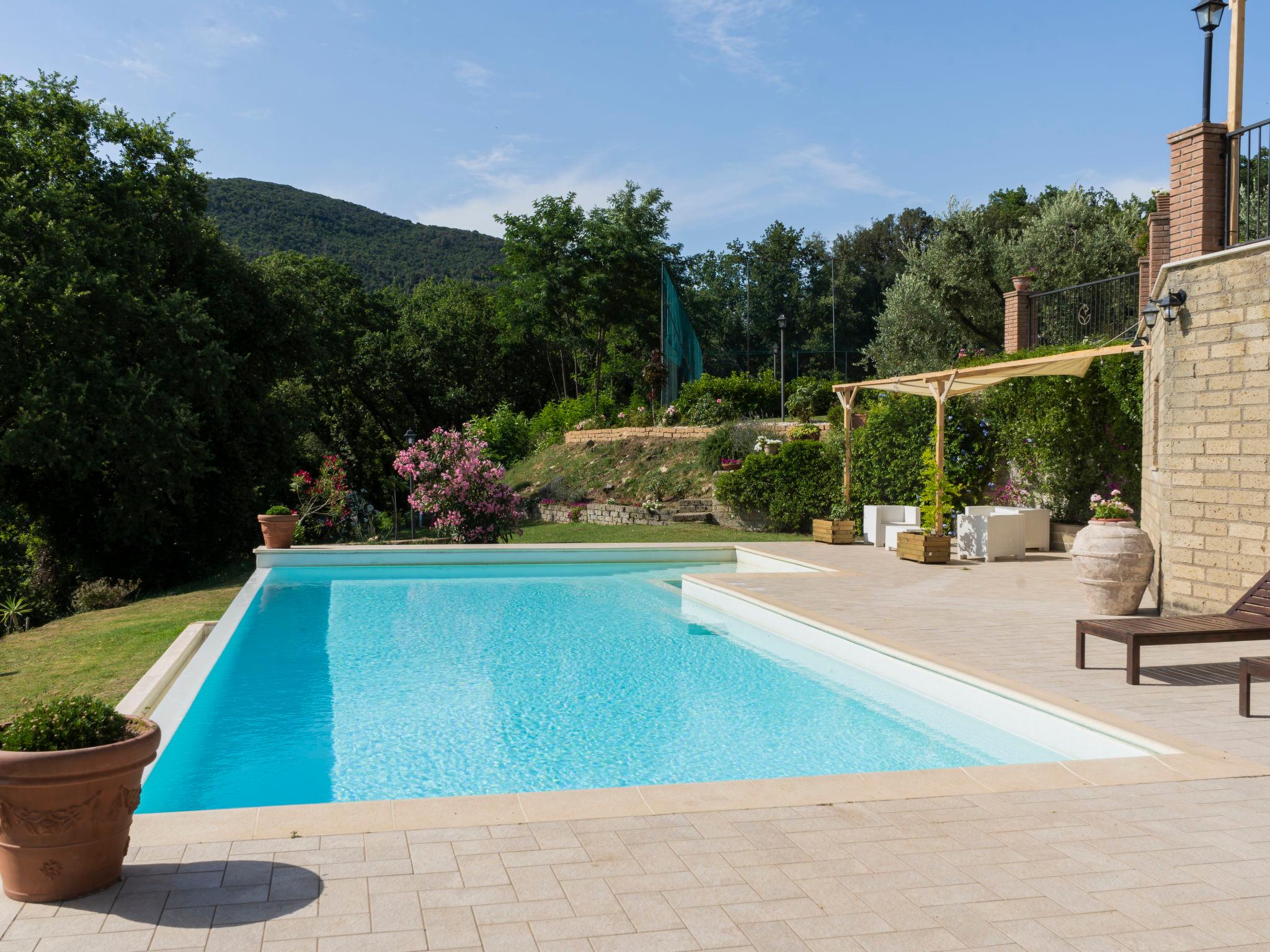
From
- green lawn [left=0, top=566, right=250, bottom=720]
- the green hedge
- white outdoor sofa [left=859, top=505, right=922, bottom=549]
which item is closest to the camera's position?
green lawn [left=0, top=566, right=250, bottom=720]

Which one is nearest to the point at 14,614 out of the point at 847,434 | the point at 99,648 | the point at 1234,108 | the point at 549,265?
the point at 99,648

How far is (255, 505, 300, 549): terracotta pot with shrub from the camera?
46.5ft

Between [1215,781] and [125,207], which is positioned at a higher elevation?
Answer: [125,207]

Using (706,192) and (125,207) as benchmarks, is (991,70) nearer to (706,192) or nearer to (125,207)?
(706,192)

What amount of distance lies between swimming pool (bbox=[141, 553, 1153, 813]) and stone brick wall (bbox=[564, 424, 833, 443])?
1044 cm

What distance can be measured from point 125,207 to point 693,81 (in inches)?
432

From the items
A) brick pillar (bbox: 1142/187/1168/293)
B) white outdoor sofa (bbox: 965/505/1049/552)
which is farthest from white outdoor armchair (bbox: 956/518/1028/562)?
brick pillar (bbox: 1142/187/1168/293)

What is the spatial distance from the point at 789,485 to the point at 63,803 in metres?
15.1

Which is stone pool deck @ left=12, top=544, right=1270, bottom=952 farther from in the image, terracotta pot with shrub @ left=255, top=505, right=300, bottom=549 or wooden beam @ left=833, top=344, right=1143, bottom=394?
terracotta pot with shrub @ left=255, top=505, right=300, bottom=549

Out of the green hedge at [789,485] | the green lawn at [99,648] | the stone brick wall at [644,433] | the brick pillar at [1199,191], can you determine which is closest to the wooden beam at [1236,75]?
the brick pillar at [1199,191]

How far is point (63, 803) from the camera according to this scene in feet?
8.64

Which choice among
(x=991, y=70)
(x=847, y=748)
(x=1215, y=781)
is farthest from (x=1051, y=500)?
(x=1215, y=781)

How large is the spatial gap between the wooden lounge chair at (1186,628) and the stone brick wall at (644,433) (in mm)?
12716

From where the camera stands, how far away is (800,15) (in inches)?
526
